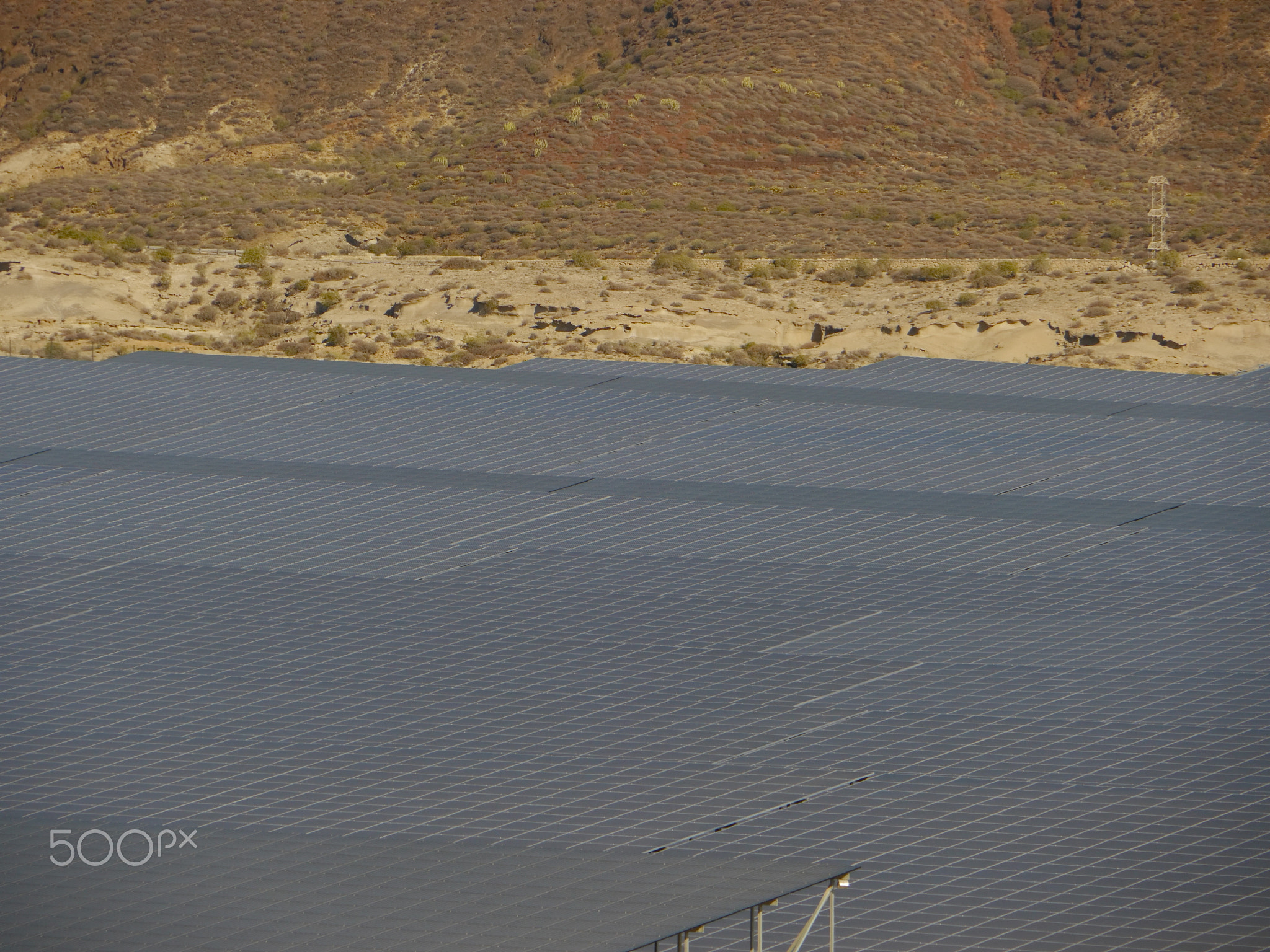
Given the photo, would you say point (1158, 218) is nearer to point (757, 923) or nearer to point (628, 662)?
point (628, 662)

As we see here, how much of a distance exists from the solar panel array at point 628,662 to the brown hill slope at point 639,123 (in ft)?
120

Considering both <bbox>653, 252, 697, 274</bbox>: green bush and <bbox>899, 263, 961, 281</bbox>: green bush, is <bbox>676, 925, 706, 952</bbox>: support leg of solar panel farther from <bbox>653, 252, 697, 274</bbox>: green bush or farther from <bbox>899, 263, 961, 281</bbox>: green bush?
<bbox>653, 252, 697, 274</bbox>: green bush

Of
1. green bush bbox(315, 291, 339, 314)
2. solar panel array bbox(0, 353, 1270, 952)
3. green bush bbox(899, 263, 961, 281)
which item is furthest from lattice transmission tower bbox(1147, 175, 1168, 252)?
solar panel array bbox(0, 353, 1270, 952)

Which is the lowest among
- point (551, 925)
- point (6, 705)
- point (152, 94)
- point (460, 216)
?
point (551, 925)

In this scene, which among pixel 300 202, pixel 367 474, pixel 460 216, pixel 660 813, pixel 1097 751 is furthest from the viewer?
pixel 300 202

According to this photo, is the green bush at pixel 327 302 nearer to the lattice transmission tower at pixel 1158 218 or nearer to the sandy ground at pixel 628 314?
the sandy ground at pixel 628 314

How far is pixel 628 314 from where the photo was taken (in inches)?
1839

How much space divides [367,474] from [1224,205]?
2399 inches

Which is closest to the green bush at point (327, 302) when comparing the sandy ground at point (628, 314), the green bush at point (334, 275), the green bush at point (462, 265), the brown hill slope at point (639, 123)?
the sandy ground at point (628, 314)

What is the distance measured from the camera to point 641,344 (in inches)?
1732

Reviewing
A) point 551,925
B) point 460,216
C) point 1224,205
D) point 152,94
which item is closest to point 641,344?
point 460,216

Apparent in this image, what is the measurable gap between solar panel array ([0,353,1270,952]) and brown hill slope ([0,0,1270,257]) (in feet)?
120

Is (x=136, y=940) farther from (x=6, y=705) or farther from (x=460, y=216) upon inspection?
(x=460, y=216)

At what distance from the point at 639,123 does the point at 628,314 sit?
3377cm
